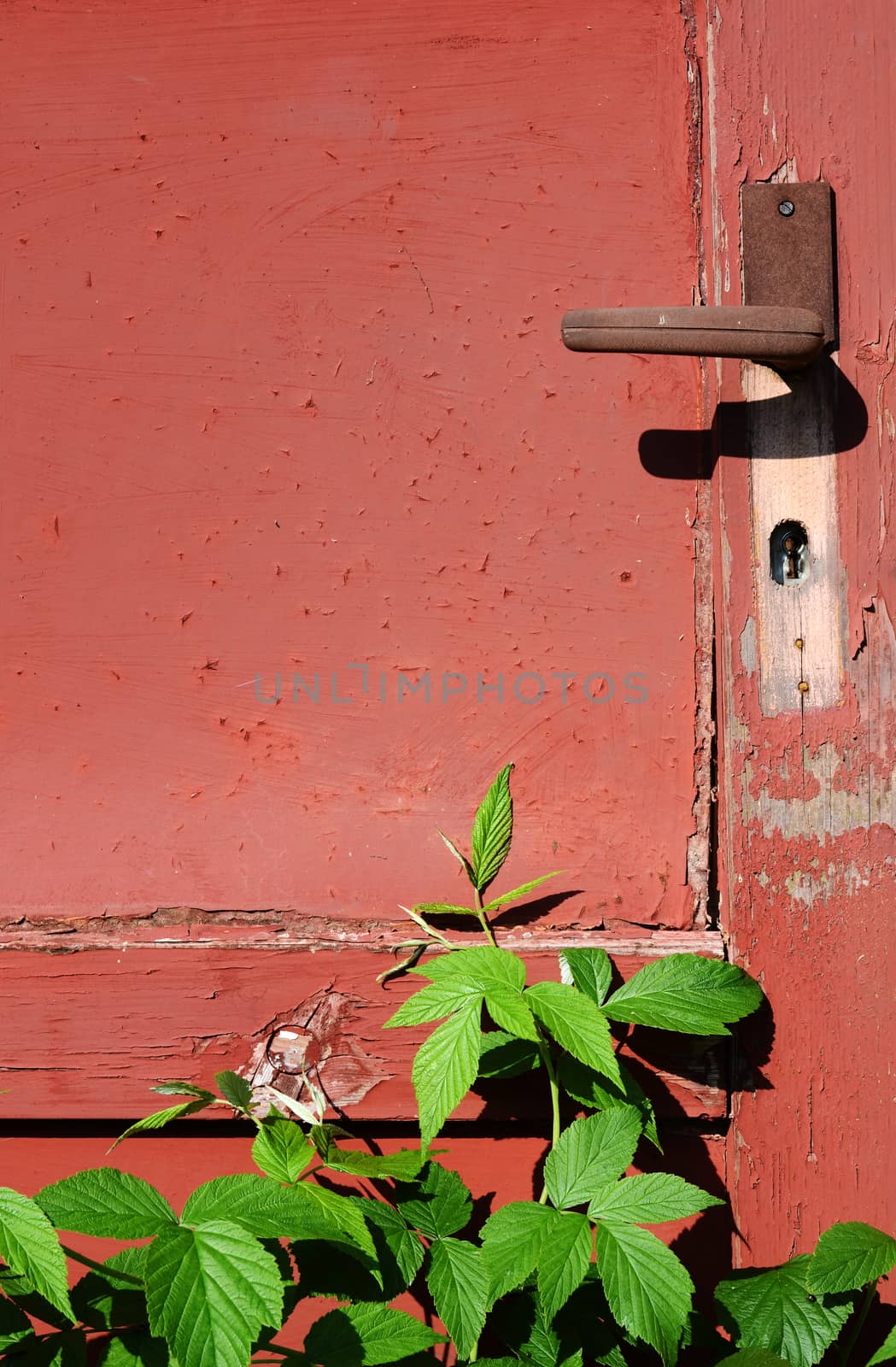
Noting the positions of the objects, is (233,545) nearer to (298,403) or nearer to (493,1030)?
(298,403)

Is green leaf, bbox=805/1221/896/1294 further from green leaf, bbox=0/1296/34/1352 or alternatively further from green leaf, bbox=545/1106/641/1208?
green leaf, bbox=0/1296/34/1352

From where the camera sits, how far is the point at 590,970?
3.02ft

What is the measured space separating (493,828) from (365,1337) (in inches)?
17.2

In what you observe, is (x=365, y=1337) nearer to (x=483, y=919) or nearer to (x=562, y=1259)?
(x=562, y=1259)

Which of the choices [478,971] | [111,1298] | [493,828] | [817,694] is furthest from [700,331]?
[111,1298]

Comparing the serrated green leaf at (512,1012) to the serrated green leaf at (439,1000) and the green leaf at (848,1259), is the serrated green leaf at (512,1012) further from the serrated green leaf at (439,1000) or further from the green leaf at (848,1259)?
the green leaf at (848,1259)

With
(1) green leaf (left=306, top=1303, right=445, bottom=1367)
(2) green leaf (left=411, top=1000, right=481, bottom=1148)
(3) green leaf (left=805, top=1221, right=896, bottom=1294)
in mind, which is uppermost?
(2) green leaf (left=411, top=1000, right=481, bottom=1148)

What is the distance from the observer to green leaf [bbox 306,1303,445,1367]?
79 cm

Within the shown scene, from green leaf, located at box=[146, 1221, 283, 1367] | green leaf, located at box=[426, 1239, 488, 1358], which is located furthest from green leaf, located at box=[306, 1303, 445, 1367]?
green leaf, located at box=[146, 1221, 283, 1367]

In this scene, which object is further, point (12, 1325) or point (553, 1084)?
point (553, 1084)

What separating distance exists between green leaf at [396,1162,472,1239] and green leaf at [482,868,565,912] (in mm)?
242

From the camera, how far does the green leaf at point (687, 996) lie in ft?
2.85

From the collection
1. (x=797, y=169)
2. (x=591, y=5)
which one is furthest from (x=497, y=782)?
(x=591, y=5)

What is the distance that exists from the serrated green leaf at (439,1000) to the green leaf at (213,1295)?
7.9 inches
